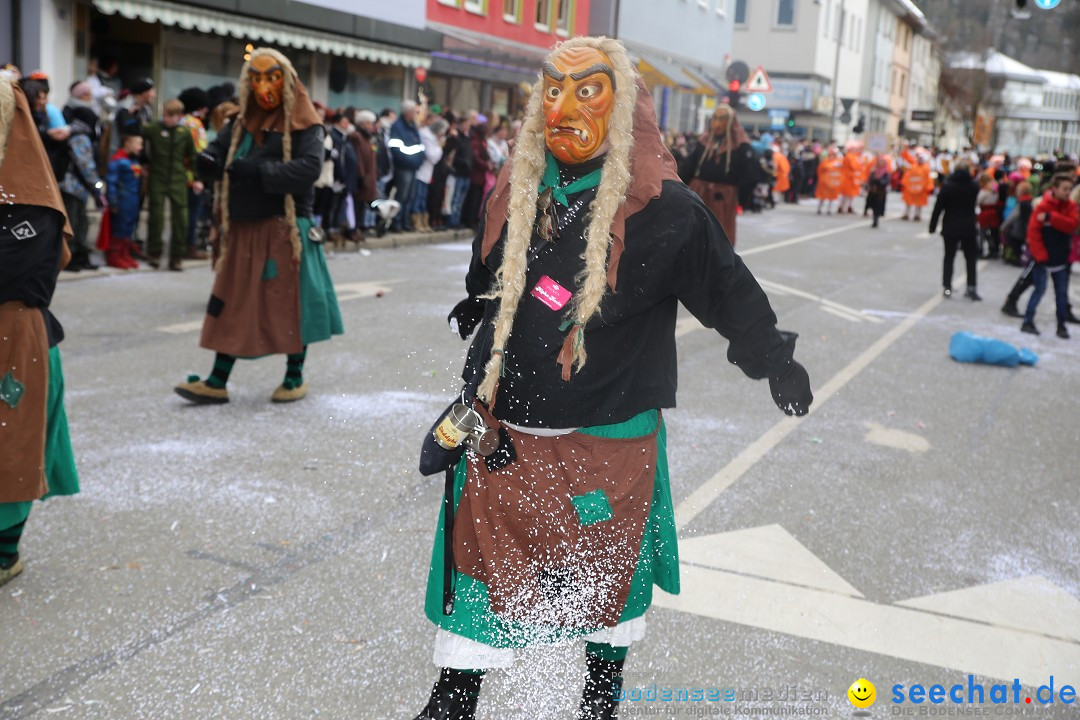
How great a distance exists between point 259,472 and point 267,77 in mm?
2096

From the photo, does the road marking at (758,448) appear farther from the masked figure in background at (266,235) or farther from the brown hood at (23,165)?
the brown hood at (23,165)

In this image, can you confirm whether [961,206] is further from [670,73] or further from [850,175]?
[670,73]

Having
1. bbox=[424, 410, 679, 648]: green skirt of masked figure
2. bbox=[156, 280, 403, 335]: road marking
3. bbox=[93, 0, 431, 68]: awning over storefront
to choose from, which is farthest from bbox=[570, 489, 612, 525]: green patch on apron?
bbox=[93, 0, 431, 68]: awning over storefront

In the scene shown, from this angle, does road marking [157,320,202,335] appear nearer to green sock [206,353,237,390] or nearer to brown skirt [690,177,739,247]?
green sock [206,353,237,390]

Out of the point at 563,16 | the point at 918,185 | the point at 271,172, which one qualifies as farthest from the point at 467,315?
the point at 563,16

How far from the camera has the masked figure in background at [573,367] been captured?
2.72 metres

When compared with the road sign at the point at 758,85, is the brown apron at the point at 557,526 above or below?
below

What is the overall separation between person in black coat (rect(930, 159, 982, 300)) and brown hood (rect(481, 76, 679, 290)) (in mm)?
11615

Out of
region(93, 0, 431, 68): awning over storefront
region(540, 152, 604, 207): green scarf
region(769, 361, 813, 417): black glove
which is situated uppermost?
region(93, 0, 431, 68): awning over storefront

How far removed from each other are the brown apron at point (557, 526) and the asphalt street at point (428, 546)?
0.64 m

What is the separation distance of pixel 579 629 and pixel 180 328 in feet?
22.3

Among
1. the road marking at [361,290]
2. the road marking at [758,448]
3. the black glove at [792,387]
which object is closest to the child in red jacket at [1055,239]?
the road marking at [758,448]

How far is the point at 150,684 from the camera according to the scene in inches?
131

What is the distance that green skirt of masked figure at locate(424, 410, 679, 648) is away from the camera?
276 cm
